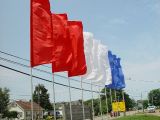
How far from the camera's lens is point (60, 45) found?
21.2m

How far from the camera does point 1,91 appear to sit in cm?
10050

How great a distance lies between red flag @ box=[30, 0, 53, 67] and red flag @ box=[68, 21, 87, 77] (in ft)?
16.8

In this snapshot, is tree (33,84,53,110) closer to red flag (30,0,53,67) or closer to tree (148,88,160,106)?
tree (148,88,160,106)

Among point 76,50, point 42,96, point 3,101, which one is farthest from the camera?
point 42,96

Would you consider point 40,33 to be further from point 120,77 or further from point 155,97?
point 155,97

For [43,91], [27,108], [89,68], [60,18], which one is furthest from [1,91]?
[60,18]

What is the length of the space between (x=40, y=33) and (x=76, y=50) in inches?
225

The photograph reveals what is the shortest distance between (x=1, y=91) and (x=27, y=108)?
17737mm

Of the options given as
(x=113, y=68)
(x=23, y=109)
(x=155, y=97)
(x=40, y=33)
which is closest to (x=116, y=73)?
(x=113, y=68)

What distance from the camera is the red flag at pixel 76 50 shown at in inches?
931

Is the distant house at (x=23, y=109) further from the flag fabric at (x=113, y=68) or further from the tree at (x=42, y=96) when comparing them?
the flag fabric at (x=113, y=68)

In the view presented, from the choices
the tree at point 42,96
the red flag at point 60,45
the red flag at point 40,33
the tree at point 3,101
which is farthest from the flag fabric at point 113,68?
the tree at point 42,96

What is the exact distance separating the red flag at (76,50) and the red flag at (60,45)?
1764mm

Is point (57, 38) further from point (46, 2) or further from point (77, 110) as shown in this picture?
point (77, 110)
